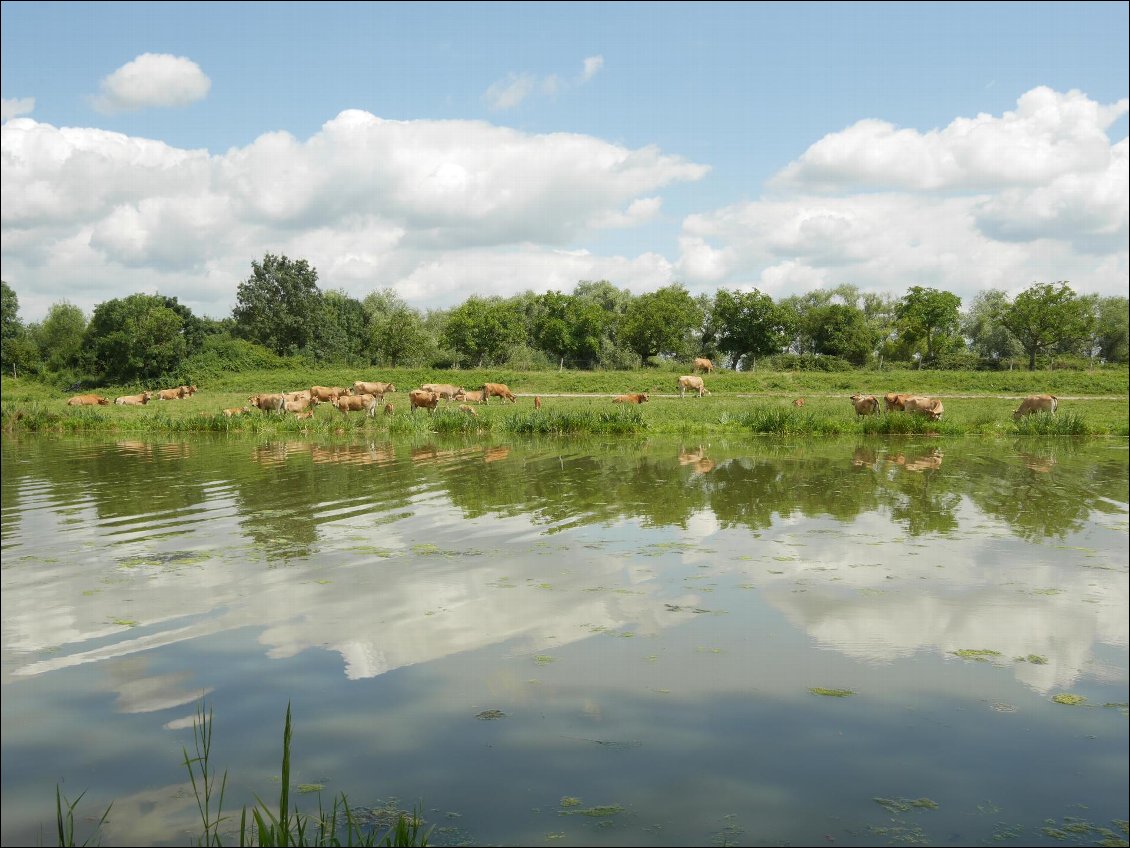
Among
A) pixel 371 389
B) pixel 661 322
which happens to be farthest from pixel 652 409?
pixel 661 322

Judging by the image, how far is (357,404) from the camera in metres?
38.7

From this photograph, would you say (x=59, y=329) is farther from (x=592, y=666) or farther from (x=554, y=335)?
(x=592, y=666)

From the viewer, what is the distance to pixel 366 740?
5.92m

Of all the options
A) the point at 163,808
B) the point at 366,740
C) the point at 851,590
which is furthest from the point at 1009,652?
the point at 163,808

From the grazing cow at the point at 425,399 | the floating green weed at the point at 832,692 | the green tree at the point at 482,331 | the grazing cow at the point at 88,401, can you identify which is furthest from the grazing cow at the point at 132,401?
the floating green weed at the point at 832,692

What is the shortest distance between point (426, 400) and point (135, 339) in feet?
120

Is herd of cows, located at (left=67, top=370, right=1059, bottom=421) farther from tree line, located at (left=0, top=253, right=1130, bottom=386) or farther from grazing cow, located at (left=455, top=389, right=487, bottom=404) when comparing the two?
tree line, located at (left=0, top=253, right=1130, bottom=386)

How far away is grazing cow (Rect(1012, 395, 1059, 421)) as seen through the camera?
108ft

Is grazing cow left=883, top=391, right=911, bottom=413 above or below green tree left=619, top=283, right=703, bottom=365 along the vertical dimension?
below

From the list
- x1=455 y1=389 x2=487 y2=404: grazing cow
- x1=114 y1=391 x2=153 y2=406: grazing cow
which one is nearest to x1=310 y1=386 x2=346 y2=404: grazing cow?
x1=455 y1=389 x2=487 y2=404: grazing cow

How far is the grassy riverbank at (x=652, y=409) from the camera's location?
31.5 metres

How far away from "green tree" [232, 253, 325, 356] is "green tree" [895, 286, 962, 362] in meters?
56.2

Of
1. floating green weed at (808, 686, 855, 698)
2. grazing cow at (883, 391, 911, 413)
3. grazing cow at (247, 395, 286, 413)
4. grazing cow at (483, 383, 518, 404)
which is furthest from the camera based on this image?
grazing cow at (483, 383, 518, 404)

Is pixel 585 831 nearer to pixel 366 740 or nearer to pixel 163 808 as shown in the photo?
pixel 366 740
